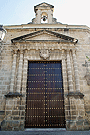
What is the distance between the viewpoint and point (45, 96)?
17.9ft

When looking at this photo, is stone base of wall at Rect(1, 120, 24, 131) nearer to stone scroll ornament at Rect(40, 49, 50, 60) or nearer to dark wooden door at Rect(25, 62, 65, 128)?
dark wooden door at Rect(25, 62, 65, 128)

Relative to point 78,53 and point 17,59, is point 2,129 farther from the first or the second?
point 78,53

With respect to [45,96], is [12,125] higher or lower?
lower

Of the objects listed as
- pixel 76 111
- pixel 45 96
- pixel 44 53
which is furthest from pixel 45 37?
pixel 76 111

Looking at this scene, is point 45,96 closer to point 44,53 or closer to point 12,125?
point 12,125

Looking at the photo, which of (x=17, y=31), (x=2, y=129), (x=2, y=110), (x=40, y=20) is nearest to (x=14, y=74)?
(x=2, y=110)

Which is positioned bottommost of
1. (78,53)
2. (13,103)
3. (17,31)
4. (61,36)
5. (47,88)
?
(13,103)

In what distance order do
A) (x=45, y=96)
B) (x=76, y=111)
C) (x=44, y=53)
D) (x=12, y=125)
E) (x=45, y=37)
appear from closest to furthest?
(x=12, y=125) < (x=76, y=111) < (x=45, y=96) < (x=44, y=53) < (x=45, y=37)

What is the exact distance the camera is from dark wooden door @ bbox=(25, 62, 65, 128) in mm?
5023

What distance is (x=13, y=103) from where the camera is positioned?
500cm

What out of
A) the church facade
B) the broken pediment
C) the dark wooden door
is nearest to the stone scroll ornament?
the church facade

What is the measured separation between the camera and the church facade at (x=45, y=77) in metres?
4.93

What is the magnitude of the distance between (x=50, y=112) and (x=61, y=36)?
438 centimetres

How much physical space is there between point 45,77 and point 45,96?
1024mm
